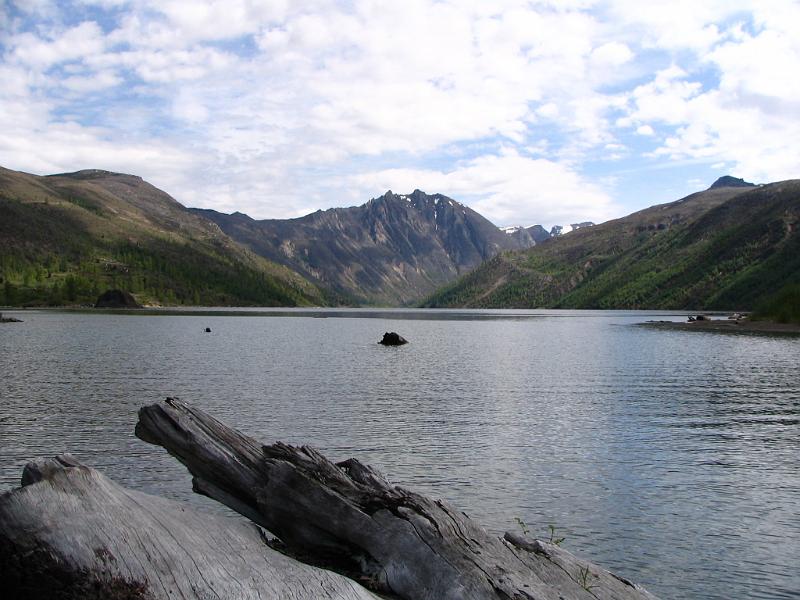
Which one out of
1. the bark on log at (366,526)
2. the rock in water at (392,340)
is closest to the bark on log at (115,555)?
the bark on log at (366,526)

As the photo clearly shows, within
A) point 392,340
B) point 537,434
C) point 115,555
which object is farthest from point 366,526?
point 392,340

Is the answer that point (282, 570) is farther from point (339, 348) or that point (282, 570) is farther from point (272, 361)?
point (339, 348)

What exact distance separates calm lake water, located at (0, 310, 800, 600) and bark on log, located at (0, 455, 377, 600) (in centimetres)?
1058

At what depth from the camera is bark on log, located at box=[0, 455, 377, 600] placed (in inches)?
413

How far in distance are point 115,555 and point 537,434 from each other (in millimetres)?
28869

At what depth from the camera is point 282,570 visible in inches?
466

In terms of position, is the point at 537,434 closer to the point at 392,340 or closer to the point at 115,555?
the point at 115,555

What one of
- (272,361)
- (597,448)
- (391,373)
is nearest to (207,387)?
(391,373)

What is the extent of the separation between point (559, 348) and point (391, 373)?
47810mm

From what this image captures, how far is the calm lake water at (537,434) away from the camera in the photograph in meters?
20.5

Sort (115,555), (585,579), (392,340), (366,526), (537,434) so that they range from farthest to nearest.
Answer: (392,340), (537,434), (366,526), (585,579), (115,555)

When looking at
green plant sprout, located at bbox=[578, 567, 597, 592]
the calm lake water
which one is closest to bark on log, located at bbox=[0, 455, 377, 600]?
green plant sprout, located at bbox=[578, 567, 597, 592]

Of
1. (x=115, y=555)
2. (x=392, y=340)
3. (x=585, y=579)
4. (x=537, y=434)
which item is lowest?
(x=537, y=434)

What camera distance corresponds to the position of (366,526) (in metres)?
13.1
